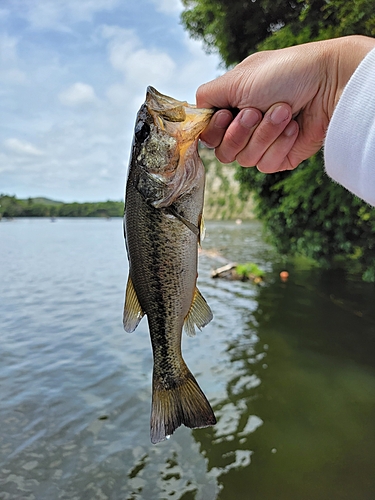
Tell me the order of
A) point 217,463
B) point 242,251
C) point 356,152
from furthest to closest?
point 242,251
point 217,463
point 356,152

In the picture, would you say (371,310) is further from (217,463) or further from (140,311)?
(140,311)

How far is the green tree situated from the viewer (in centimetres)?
1009

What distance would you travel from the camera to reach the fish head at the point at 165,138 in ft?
7.43

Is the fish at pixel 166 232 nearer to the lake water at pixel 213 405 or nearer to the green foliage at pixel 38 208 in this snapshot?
the lake water at pixel 213 405

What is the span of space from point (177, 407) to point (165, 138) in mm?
1676

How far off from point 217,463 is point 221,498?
67cm

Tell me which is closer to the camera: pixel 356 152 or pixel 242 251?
pixel 356 152

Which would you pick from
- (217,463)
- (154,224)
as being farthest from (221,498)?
(154,224)

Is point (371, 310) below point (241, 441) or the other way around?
the other way around

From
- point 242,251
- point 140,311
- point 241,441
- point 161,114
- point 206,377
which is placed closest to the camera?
point 161,114

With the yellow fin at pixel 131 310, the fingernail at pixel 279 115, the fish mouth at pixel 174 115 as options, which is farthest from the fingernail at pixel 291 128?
the yellow fin at pixel 131 310

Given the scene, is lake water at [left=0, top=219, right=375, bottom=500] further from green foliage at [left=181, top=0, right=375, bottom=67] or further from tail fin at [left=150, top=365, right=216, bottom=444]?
green foliage at [left=181, top=0, right=375, bottom=67]

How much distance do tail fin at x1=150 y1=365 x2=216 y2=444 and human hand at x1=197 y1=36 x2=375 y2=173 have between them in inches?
61.1

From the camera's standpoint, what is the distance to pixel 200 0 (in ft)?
46.9
